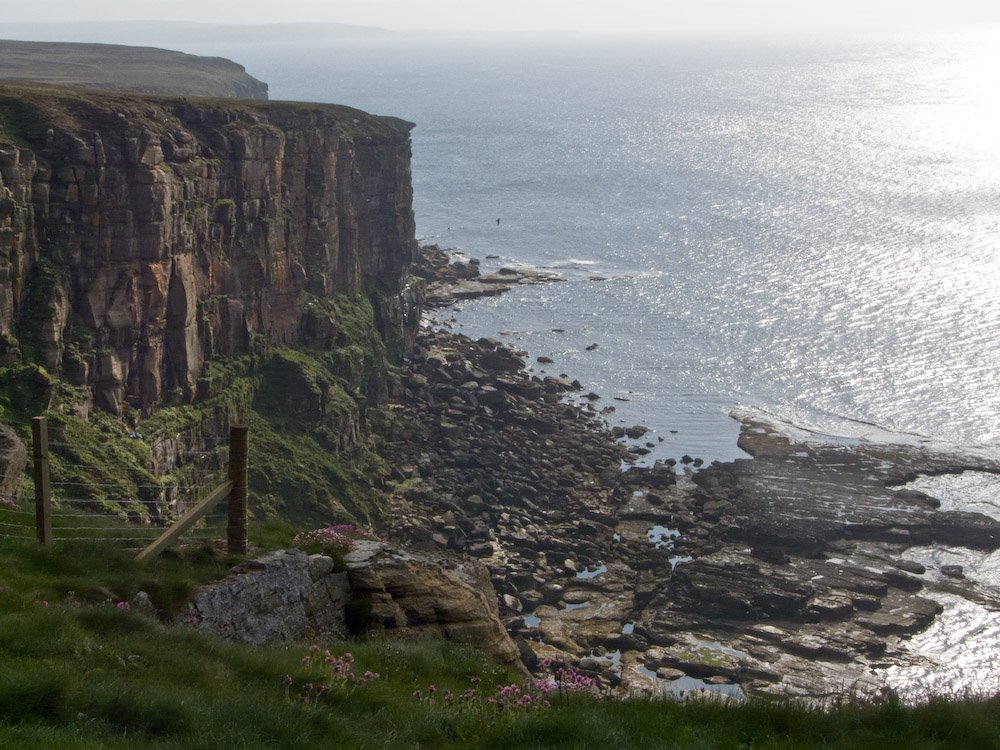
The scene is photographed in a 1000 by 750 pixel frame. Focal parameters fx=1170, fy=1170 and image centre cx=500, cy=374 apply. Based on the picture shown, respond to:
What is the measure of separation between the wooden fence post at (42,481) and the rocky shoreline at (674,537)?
45.0 feet

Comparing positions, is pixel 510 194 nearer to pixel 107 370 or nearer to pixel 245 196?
pixel 245 196

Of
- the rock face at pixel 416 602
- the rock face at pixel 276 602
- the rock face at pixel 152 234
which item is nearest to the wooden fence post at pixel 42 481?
the rock face at pixel 276 602

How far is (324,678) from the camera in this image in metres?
15.1

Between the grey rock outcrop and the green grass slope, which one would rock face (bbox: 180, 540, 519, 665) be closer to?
the green grass slope

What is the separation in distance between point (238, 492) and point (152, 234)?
2324 cm

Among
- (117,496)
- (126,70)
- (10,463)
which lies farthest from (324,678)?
(126,70)

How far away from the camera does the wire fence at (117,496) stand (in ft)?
63.5

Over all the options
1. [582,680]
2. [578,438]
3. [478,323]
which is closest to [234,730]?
[582,680]

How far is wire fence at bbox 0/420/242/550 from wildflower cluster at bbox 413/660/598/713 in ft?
19.2

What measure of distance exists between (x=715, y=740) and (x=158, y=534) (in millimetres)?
10542

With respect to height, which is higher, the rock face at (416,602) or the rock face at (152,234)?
the rock face at (152,234)

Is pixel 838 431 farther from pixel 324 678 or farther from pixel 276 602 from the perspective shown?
pixel 324 678

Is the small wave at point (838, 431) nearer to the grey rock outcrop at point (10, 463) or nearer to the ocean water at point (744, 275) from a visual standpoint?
the ocean water at point (744, 275)

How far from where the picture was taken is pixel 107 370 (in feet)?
130
